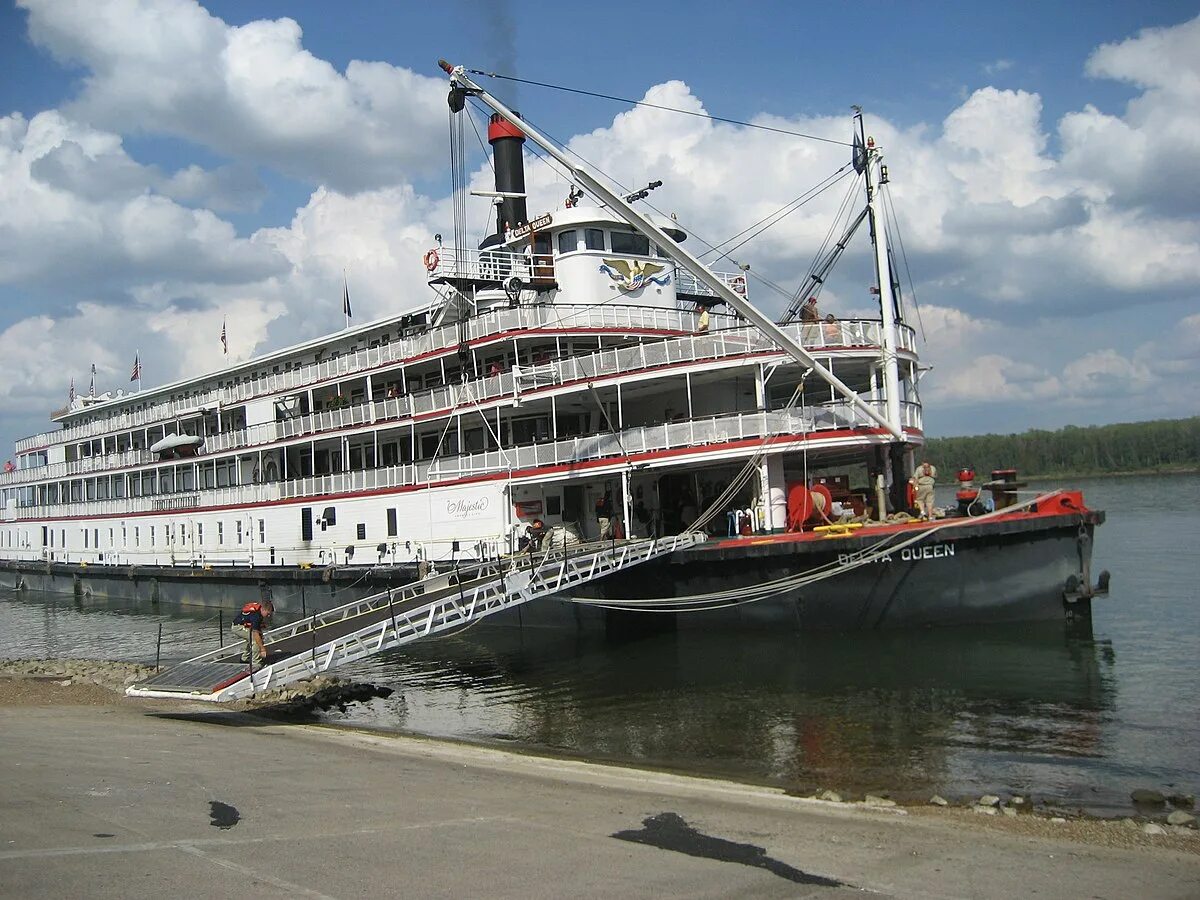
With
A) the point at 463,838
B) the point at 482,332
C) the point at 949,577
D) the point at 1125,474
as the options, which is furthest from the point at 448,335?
the point at 1125,474

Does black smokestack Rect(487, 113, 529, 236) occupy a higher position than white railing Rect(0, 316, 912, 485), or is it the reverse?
black smokestack Rect(487, 113, 529, 236)

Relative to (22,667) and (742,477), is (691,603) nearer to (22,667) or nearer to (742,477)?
(742,477)

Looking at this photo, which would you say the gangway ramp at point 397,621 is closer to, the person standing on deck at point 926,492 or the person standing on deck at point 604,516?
the person standing on deck at point 604,516

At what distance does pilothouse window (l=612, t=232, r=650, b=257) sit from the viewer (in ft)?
108

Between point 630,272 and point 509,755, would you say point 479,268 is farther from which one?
point 509,755

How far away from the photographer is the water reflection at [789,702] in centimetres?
1419

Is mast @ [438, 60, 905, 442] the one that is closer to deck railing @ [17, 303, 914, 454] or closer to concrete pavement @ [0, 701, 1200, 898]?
deck railing @ [17, 303, 914, 454]

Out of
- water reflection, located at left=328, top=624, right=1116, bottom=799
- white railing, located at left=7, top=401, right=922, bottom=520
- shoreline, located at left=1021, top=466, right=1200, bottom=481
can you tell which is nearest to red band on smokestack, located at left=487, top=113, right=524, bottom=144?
white railing, located at left=7, top=401, right=922, bottom=520

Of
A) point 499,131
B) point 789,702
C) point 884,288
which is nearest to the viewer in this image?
point 789,702

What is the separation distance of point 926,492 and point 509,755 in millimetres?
13230

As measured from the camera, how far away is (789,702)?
58.5 ft

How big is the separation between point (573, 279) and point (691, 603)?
12909 millimetres

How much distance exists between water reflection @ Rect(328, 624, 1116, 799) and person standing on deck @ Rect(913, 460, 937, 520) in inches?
116

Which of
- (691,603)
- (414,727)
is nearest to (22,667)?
(414,727)
